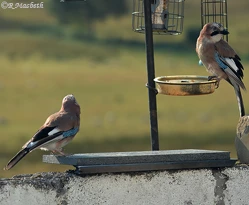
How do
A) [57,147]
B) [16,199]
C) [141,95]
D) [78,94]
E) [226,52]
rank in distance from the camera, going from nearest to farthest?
[16,199], [57,147], [226,52], [78,94], [141,95]

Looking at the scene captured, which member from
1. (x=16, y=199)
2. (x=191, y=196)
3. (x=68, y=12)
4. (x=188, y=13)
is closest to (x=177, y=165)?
(x=191, y=196)

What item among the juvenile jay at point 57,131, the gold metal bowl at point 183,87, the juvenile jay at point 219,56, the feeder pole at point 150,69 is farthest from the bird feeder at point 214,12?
the juvenile jay at point 57,131

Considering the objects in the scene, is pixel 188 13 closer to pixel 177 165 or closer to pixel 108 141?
pixel 108 141

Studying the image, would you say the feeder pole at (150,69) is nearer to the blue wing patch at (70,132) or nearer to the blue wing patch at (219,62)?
the blue wing patch at (70,132)

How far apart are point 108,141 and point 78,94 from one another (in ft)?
9.01

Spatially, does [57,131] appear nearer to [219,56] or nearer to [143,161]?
[143,161]

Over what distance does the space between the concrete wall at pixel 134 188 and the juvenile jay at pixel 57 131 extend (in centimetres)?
36

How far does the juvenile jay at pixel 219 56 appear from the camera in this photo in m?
7.03

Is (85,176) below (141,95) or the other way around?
the other way around

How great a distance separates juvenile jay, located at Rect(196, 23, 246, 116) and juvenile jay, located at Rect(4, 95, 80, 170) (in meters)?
1.61

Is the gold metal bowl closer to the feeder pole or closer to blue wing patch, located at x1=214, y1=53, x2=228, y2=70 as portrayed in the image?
the feeder pole

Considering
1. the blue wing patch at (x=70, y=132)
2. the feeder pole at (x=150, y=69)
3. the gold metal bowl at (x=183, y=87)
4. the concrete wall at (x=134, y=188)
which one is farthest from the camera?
the gold metal bowl at (x=183, y=87)

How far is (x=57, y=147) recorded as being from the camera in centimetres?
563

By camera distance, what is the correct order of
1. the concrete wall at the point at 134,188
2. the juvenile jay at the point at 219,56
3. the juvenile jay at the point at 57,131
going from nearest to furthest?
the concrete wall at the point at 134,188, the juvenile jay at the point at 57,131, the juvenile jay at the point at 219,56
